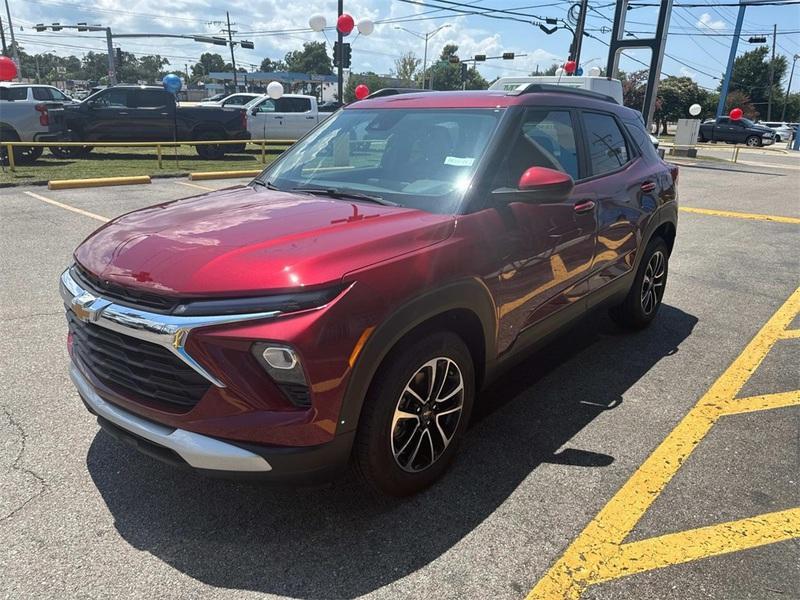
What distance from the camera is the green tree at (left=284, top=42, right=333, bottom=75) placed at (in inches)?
5064

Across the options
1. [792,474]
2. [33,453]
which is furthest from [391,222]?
[792,474]

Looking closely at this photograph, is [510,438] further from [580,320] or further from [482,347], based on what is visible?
[580,320]

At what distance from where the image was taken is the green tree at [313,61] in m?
129

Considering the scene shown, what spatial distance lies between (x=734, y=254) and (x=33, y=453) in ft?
26.6

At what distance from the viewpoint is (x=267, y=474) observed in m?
2.19

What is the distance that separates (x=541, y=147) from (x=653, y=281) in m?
2.18

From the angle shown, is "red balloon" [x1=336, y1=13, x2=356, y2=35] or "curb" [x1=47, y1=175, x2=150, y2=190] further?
"red balloon" [x1=336, y1=13, x2=356, y2=35]

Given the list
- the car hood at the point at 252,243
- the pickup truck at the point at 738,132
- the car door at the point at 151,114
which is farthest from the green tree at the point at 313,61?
the car hood at the point at 252,243

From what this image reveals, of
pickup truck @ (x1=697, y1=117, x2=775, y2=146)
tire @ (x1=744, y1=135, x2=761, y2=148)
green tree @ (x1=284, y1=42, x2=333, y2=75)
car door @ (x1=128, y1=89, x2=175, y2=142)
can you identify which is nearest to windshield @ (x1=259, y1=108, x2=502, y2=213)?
car door @ (x1=128, y1=89, x2=175, y2=142)

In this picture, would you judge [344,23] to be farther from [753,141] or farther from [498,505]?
[753,141]

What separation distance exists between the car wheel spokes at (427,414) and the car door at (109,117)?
53.1 feet

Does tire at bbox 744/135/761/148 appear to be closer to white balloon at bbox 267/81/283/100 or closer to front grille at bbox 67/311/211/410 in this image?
white balloon at bbox 267/81/283/100

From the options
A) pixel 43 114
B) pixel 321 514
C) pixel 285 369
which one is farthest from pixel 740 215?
pixel 43 114

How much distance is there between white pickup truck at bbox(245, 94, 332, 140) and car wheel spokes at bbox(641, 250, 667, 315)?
1544 cm
